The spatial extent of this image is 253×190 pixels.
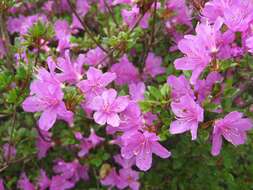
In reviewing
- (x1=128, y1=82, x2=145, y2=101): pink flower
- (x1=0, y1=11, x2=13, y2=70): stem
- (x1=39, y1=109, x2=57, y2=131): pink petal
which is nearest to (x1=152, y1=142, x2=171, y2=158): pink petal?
(x1=128, y1=82, x2=145, y2=101): pink flower

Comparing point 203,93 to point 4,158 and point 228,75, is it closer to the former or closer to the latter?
point 228,75

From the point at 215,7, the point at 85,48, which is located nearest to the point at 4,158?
the point at 85,48

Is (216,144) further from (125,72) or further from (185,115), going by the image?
(125,72)

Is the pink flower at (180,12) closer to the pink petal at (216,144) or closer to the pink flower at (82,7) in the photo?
the pink flower at (82,7)

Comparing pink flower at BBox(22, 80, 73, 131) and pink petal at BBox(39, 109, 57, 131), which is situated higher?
pink flower at BBox(22, 80, 73, 131)

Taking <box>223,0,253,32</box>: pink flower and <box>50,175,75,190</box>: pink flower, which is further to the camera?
<box>50,175,75,190</box>: pink flower

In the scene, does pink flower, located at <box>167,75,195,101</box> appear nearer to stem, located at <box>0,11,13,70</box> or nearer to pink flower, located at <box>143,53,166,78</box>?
pink flower, located at <box>143,53,166,78</box>
